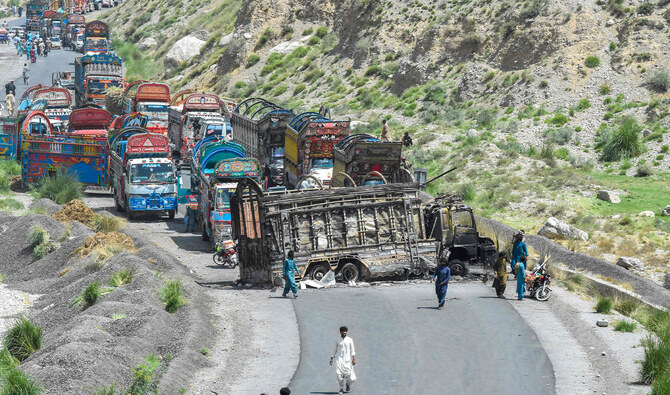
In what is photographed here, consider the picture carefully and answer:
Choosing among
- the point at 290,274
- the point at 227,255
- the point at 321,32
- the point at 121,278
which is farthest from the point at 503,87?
the point at 121,278

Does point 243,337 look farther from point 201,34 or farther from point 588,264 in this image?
point 201,34

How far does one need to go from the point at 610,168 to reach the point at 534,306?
18481mm

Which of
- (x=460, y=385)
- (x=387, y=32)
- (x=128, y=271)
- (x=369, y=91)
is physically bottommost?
(x=460, y=385)

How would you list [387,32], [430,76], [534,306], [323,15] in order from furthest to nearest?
[323,15], [387,32], [430,76], [534,306]

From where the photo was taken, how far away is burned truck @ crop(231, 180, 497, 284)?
79.4 feet

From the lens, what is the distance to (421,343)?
63.5ft

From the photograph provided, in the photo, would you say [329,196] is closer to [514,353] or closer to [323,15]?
[514,353]

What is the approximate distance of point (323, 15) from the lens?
7219 cm

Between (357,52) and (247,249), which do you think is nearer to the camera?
(247,249)

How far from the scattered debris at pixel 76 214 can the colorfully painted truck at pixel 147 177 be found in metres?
1.68

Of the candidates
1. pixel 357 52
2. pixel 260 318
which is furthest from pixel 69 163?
pixel 357 52

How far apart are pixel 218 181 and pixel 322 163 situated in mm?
7194

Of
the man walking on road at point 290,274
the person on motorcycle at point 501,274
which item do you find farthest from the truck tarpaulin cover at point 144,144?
the person on motorcycle at point 501,274

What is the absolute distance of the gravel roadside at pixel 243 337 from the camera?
16.7 meters
